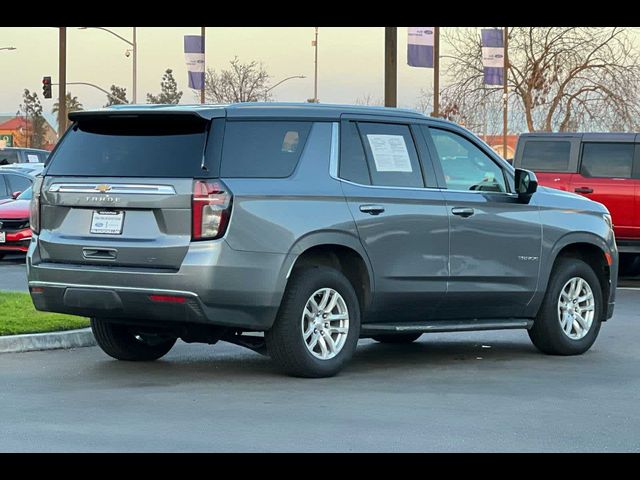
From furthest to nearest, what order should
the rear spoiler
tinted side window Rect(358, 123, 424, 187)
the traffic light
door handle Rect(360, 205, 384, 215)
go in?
the traffic light, tinted side window Rect(358, 123, 424, 187), door handle Rect(360, 205, 384, 215), the rear spoiler

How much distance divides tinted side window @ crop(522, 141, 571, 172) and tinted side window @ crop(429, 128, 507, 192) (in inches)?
341

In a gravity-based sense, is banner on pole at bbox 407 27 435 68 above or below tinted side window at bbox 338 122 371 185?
above

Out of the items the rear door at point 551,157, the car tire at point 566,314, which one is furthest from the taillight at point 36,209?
the rear door at point 551,157

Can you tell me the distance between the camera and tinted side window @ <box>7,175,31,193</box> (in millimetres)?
24594

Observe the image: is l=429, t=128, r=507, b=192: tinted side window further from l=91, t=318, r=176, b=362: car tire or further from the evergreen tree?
the evergreen tree

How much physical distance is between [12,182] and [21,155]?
15.7 m

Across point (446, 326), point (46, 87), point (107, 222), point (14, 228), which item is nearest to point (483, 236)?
point (446, 326)

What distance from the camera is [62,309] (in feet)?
31.5

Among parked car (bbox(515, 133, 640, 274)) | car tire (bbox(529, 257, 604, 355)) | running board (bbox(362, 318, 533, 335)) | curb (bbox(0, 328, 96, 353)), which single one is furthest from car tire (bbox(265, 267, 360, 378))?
parked car (bbox(515, 133, 640, 274))

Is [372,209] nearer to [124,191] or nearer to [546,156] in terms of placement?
[124,191]

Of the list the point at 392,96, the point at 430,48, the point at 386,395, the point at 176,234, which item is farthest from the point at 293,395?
the point at 430,48

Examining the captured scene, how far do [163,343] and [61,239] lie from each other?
1.49 metres

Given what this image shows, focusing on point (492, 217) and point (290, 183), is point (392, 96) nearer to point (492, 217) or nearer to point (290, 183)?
point (492, 217)

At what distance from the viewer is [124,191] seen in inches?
370
